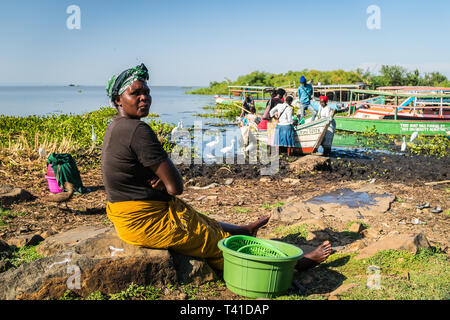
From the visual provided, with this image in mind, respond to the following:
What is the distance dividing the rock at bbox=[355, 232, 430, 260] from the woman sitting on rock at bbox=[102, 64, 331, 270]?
5.50 feet

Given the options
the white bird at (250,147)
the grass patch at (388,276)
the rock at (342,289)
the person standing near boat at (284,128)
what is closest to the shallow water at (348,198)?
the grass patch at (388,276)

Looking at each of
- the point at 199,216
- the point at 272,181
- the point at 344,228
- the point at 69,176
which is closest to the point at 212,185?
the point at 272,181

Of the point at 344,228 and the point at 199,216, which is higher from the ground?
the point at 199,216

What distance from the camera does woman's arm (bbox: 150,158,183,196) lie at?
9.82 feet

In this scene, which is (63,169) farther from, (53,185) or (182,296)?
→ (182,296)

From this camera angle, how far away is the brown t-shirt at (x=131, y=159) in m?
2.94

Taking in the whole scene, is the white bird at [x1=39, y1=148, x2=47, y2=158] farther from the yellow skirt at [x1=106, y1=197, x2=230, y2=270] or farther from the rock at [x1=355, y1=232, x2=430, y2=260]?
the rock at [x1=355, y1=232, x2=430, y2=260]

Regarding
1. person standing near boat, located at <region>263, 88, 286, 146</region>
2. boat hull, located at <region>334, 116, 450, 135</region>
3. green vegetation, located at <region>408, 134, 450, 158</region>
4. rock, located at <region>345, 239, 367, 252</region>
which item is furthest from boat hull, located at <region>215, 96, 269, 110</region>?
rock, located at <region>345, 239, 367, 252</region>

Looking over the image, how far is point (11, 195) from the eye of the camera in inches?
247

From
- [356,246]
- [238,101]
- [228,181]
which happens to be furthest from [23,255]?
[238,101]

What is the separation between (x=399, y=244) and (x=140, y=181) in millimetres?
2536

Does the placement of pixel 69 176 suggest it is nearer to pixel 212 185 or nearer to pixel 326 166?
pixel 212 185
